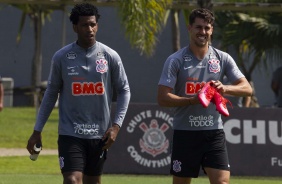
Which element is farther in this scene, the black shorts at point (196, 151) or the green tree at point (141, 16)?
the green tree at point (141, 16)

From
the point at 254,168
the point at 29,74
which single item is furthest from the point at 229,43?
the point at 29,74

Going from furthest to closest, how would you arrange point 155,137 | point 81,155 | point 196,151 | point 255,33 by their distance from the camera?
1. point 255,33
2. point 155,137
3. point 196,151
4. point 81,155

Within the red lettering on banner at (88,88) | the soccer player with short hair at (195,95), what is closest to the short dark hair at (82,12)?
the red lettering on banner at (88,88)

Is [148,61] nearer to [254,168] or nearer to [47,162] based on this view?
[47,162]

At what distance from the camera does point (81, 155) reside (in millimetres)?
8398

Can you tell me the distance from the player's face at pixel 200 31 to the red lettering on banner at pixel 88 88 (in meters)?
0.92

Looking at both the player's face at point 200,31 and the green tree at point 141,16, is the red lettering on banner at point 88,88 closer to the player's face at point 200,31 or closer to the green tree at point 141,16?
the player's face at point 200,31

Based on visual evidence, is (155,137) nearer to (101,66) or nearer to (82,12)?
(101,66)

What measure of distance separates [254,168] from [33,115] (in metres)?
15.5

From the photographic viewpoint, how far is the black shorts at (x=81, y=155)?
27.4ft

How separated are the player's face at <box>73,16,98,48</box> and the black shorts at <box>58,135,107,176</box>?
0.86 meters

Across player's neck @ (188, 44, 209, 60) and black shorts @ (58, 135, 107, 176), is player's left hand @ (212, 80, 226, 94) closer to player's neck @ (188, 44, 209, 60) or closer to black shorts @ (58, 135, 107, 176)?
player's neck @ (188, 44, 209, 60)

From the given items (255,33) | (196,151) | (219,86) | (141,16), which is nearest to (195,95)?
(219,86)

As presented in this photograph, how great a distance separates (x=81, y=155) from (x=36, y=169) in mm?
9087
